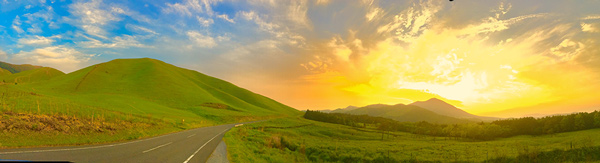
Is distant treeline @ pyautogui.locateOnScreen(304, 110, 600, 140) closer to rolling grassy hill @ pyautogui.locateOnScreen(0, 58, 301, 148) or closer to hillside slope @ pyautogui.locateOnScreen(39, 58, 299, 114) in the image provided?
rolling grassy hill @ pyautogui.locateOnScreen(0, 58, 301, 148)

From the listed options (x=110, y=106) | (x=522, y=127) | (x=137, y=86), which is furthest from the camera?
(x=137, y=86)

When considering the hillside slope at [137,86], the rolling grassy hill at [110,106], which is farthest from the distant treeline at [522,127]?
the hillside slope at [137,86]

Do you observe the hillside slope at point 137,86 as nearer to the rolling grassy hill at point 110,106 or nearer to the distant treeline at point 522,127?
the rolling grassy hill at point 110,106

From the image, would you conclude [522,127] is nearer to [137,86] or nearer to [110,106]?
[110,106]

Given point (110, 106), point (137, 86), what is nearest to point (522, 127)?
point (110, 106)

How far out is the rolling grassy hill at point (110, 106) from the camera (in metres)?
23.1

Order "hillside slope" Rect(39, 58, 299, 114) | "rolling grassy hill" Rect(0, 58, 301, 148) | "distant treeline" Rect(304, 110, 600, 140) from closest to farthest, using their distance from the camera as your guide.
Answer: "rolling grassy hill" Rect(0, 58, 301, 148) → "distant treeline" Rect(304, 110, 600, 140) → "hillside slope" Rect(39, 58, 299, 114)

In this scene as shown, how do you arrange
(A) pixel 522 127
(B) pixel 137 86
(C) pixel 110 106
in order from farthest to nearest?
(B) pixel 137 86 < (A) pixel 522 127 < (C) pixel 110 106

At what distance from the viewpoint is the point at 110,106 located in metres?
65.3

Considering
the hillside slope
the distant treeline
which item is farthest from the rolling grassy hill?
the distant treeline

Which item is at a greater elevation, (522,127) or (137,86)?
(137,86)

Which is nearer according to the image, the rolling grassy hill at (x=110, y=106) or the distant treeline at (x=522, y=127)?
the rolling grassy hill at (x=110, y=106)

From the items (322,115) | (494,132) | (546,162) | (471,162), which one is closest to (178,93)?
(322,115)

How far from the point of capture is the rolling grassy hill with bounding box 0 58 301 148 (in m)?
23.1
